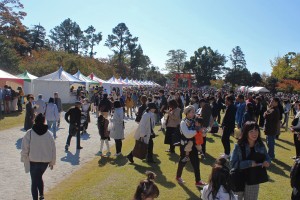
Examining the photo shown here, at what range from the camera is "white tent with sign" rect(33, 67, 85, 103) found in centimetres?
2420

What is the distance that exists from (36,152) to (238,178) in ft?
11.2

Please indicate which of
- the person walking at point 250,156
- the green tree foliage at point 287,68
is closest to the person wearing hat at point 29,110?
the person walking at point 250,156

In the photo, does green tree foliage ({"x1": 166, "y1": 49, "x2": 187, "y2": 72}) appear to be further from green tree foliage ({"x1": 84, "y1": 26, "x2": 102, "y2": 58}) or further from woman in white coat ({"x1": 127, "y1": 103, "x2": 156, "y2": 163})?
woman in white coat ({"x1": 127, "y1": 103, "x2": 156, "y2": 163})

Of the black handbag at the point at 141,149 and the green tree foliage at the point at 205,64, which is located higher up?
the green tree foliage at the point at 205,64

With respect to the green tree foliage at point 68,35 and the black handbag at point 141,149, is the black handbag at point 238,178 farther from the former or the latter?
the green tree foliage at point 68,35

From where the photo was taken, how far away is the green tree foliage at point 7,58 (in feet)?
118

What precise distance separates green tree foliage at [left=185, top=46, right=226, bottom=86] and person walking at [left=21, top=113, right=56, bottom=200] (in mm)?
81838

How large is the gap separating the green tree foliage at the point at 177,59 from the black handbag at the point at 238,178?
350 ft

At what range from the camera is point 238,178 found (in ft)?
13.9

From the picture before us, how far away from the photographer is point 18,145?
1100cm

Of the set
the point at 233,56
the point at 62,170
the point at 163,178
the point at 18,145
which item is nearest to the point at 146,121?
the point at 163,178

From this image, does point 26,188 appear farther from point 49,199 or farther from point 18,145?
point 18,145

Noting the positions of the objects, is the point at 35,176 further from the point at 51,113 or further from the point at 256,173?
the point at 51,113

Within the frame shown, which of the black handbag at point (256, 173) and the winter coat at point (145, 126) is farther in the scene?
the winter coat at point (145, 126)
